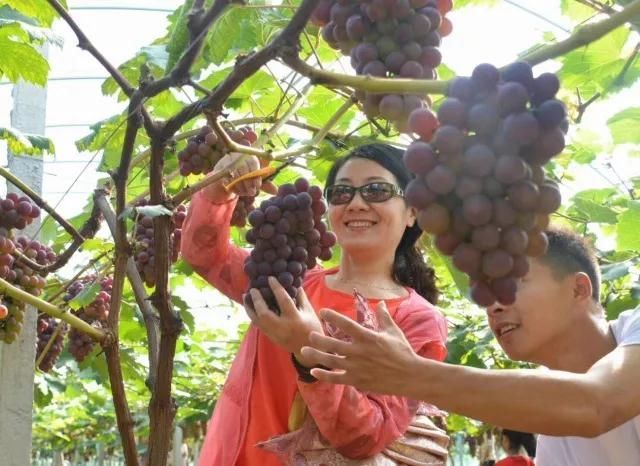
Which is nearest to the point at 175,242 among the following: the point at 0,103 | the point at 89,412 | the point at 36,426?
the point at 0,103

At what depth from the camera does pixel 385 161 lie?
226 centimetres

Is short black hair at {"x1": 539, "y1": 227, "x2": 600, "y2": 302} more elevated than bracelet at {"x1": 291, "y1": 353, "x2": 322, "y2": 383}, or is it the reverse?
short black hair at {"x1": 539, "y1": 227, "x2": 600, "y2": 302}

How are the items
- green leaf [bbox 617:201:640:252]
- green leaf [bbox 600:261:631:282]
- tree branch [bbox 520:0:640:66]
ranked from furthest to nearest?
green leaf [bbox 600:261:631:282]
green leaf [bbox 617:201:640:252]
tree branch [bbox 520:0:640:66]

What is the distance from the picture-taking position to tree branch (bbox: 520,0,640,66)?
0.78 meters

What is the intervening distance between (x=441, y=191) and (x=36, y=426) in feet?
60.9

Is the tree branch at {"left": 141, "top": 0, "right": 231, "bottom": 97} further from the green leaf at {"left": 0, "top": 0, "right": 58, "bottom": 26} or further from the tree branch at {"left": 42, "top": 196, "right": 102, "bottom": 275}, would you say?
the tree branch at {"left": 42, "top": 196, "right": 102, "bottom": 275}

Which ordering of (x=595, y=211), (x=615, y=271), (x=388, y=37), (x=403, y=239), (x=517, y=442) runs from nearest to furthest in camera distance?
(x=388, y=37) < (x=403, y=239) < (x=615, y=271) < (x=595, y=211) < (x=517, y=442)

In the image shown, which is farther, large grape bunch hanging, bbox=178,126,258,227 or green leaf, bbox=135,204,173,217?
large grape bunch hanging, bbox=178,126,258,227

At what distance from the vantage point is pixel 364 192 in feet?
7.26

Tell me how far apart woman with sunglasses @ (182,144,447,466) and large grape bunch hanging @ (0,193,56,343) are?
1.80 ft

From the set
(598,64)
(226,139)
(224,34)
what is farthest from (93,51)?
(598,64)

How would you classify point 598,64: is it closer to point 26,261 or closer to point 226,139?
point 226,139

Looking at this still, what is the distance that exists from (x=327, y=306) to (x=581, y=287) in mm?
588

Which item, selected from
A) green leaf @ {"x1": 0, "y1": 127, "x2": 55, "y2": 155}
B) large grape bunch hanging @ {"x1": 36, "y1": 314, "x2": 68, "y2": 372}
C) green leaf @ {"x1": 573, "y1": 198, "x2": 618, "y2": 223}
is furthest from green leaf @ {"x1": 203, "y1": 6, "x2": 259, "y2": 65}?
green leaf @ {"x1": 573, "y1": 198, "x2": 618, "y2": 223}
